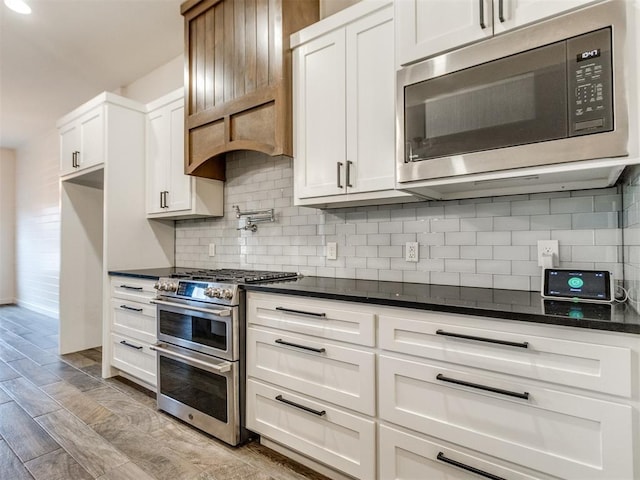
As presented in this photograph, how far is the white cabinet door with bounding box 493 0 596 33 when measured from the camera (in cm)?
133

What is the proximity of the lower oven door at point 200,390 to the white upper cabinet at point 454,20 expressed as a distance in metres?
1.86

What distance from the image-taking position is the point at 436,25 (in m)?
1.64

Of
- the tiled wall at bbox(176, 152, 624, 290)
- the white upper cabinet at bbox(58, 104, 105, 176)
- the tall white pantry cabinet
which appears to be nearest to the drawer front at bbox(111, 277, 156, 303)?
the tall white pantry cabinet

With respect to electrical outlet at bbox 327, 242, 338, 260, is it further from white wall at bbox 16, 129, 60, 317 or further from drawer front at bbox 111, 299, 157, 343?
white wall at bbox 16, 129, 60, 317

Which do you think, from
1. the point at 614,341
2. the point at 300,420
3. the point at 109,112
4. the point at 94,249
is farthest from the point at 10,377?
the point at 614,341

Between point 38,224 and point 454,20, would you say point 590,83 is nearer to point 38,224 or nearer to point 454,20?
point 454,20

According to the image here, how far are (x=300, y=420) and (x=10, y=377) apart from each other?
2883mm

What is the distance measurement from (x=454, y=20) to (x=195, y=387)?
236 centimetres

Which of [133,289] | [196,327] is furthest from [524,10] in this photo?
[133,289]

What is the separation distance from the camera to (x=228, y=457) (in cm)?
198

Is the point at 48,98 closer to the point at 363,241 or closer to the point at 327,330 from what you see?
the point at 363,241

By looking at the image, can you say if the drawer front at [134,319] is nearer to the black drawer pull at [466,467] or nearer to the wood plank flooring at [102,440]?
the wood plank flooring at [102,440]

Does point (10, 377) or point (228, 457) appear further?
point (10, 377)

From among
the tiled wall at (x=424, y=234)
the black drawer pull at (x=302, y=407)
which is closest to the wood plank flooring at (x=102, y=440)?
the black drawer pull at (x=302, y=407)
